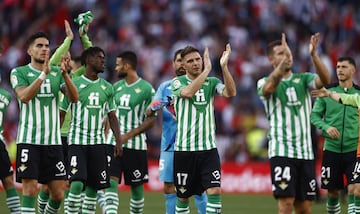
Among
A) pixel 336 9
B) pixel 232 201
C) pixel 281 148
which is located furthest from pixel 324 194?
pixel 281 148

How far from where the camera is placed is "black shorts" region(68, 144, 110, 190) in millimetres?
13383

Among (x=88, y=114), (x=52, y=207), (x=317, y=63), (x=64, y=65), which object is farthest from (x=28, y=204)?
(x=317, y=63)

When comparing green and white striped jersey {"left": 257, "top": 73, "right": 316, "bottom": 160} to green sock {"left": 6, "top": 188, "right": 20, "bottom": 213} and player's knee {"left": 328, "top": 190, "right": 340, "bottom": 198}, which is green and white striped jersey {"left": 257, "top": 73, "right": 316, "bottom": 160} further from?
green sock {"left": 6, "top": 188, "right": 20, "bottom": 213}

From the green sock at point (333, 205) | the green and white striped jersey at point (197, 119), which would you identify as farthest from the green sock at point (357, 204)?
the green and white striped jersey at point (197, 119)

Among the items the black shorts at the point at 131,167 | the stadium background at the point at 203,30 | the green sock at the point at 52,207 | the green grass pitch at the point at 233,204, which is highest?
the stadium background at the point at 203,30

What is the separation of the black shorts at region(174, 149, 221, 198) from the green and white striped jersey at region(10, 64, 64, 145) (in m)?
1.74

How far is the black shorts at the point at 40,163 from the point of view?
41.5 ft

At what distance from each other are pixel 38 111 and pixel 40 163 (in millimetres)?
698

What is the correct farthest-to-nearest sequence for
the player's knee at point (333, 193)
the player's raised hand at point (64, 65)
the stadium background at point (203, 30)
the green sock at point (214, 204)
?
1. the stadium background at point (203, 30)
2. the player's knee at point (333, 193)
3. the player's raised hand at point (64, 65)
4. the green sock at point (214, 204)

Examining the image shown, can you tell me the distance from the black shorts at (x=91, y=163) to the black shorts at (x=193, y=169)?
1.28m

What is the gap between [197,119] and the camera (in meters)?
12.7

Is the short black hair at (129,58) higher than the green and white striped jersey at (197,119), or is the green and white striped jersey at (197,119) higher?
the short black hair at (129,58)

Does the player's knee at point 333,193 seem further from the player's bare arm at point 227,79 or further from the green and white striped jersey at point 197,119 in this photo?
the player's bare arm at point 227,79

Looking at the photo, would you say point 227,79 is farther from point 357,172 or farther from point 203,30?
point 203,30
